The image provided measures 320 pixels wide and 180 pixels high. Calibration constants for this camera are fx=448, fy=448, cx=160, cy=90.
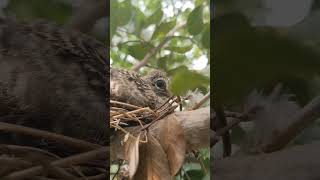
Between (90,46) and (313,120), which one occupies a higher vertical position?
(90,46)

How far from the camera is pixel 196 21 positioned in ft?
3.50

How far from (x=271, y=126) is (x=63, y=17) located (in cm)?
54

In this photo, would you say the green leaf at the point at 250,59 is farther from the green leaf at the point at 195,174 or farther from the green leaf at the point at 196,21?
the green leaf at the point at 195,174

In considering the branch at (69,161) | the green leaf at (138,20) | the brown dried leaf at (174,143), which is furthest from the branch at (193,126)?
the green leaf at (138,20)

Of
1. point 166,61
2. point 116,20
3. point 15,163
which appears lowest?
point 15,163

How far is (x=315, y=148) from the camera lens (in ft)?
3.15

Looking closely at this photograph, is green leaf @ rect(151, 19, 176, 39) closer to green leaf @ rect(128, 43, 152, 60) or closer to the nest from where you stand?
green leaf @ rect(128, 43, 152, 60)

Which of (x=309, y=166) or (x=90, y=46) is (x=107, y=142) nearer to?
(x=90, y=46)

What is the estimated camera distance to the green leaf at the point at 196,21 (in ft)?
3.50

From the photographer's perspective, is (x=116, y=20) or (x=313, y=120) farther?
(x=116, y=20)

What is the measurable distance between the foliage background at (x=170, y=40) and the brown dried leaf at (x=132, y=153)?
0.38 ft

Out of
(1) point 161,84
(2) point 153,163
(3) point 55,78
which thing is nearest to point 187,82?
(1) point 161,84

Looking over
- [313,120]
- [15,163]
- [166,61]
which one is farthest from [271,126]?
[15,163]

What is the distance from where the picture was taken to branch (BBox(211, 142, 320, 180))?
95 centimetres
